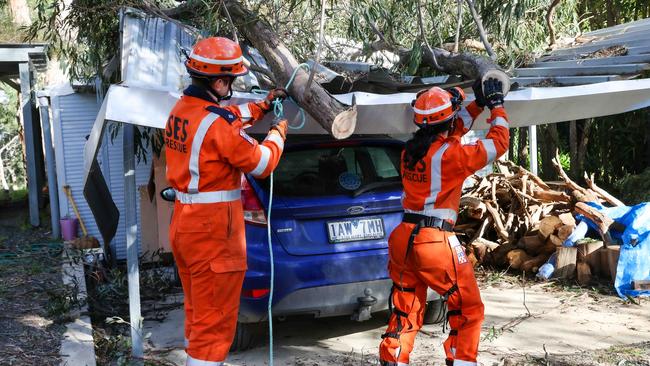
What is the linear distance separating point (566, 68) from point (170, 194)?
364cm

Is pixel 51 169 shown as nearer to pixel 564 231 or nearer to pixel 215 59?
pixel 564 231

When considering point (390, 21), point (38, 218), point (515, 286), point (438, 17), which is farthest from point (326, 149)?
point (38, 218)

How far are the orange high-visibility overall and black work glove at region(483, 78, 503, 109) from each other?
49.6 inches

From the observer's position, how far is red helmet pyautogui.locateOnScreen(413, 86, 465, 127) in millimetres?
4332

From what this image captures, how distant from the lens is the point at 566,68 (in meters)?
6.40

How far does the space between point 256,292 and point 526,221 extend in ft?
12.4

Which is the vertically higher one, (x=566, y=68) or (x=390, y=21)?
(x=390, y=21)

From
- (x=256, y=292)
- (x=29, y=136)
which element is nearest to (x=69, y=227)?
(x=29, y=136)

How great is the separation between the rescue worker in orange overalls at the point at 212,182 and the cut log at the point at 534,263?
4.01m

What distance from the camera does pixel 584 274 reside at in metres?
6.89

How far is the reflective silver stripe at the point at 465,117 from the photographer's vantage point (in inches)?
187

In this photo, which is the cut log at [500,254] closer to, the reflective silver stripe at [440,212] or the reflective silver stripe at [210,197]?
the reflective silver stripe at [440,212]

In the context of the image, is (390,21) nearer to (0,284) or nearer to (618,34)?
(618,34)

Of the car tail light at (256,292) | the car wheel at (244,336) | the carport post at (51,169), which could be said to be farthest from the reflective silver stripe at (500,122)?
the carport post at (51,169)
